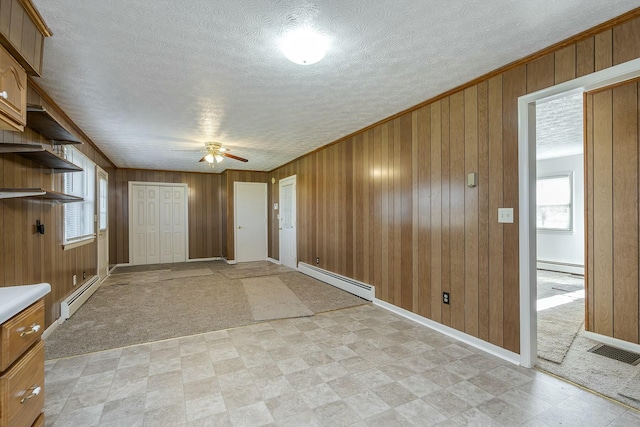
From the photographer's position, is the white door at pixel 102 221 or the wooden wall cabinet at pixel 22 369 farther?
the white door at pixel 102 221

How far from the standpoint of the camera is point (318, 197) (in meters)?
5.46

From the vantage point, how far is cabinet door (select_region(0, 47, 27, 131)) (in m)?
1.49

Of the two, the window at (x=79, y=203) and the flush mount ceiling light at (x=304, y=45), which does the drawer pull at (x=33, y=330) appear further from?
the window at (x=79, y=203)

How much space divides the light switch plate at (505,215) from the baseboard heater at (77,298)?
4.69 m

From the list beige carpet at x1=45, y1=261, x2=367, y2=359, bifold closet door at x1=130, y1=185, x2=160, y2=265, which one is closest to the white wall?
beige carpet at x1=45, y1=261, x2=367, y2=359

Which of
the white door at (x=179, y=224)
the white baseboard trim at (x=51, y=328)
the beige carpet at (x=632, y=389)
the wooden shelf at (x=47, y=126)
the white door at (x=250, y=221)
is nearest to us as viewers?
the beige carpet at (x=632, y=389)

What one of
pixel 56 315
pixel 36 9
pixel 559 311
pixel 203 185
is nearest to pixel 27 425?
pixel 36 9

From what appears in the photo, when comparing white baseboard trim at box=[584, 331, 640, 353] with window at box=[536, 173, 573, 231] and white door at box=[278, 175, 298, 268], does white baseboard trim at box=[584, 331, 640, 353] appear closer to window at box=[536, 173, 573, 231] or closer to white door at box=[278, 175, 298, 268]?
window at box=[536, 173, 573, 231]

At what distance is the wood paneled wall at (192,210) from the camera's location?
7.03m

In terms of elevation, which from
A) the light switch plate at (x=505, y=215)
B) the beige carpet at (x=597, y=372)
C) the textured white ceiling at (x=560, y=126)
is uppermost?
the textured white ceiling at (x=560, y=126)

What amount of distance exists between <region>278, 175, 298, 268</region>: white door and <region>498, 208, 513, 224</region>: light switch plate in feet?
14.6

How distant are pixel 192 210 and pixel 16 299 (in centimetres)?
694

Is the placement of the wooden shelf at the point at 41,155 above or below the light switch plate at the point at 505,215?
above

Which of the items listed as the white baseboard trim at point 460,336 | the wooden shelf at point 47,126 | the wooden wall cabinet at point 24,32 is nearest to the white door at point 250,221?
the wooden shelf at point 47,126
